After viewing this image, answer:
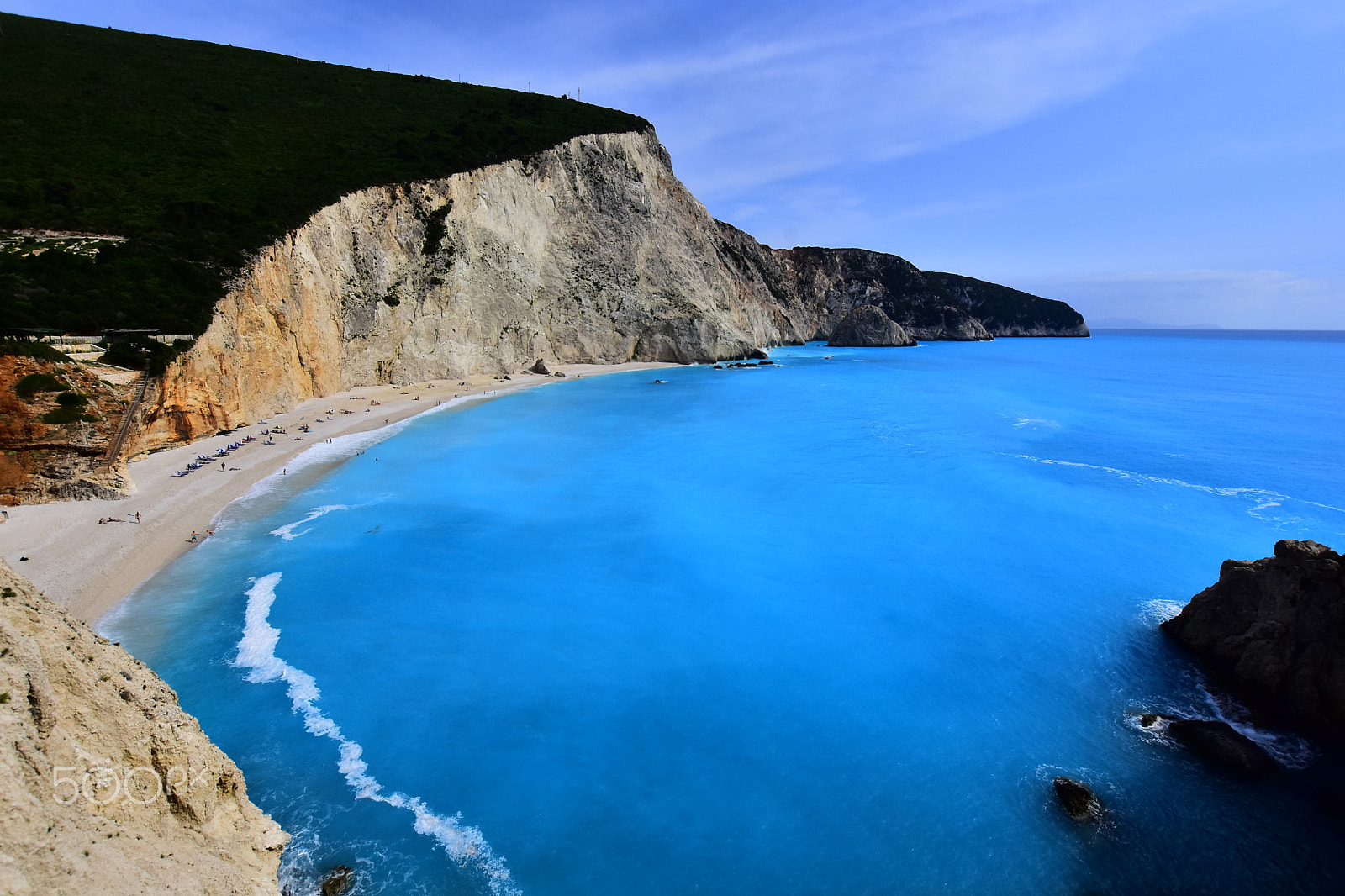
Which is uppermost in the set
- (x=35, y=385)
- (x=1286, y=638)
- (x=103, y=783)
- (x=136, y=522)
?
(x=35, y=385)

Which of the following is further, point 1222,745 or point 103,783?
point 1222,745

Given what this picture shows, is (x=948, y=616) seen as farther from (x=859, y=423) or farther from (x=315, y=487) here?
(x=859, y=423)

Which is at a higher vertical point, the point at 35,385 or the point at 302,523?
the point at 35,385

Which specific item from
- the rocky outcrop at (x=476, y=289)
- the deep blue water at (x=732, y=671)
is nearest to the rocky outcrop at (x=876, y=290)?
the rocky outcrop at (x=476, y=289)

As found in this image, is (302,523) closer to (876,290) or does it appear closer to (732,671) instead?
(732,671)

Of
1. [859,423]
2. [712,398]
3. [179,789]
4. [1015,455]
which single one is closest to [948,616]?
[179,789]

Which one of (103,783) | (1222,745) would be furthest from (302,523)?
(1222,745)
